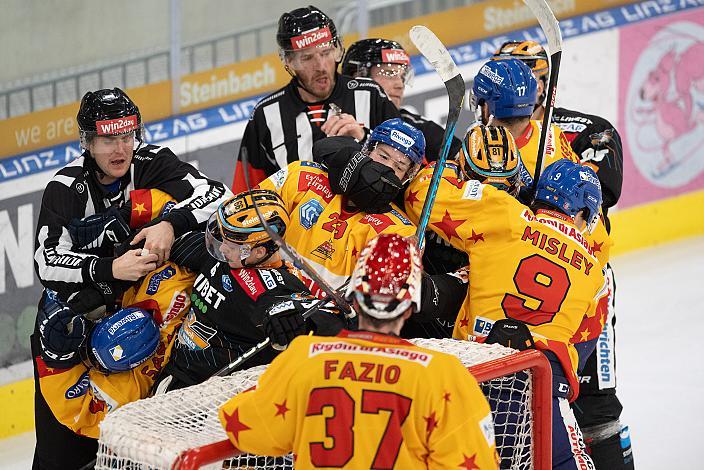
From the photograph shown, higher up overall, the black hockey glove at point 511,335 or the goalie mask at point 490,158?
the goalie mask at point 490,158

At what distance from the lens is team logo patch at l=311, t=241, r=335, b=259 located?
3252mm

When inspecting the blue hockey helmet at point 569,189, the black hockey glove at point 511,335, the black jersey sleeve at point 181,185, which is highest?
the blue hockey helmet at point 569,189

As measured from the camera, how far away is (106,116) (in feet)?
11.0

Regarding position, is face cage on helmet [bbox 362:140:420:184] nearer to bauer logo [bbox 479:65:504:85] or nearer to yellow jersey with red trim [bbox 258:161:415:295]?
yellow jersey with red trim [bbox 258:161:415:295]

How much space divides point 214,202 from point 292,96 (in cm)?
79

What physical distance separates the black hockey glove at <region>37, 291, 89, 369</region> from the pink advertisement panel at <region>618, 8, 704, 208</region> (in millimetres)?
4254

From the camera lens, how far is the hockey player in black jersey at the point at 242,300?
9.70 ft

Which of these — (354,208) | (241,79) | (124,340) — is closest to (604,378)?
(354,208)

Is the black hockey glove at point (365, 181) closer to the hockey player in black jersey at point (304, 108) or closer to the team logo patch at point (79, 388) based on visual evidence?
the hockey player in black jersey at point (304, 108)

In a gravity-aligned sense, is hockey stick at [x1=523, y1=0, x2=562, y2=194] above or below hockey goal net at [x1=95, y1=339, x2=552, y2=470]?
above

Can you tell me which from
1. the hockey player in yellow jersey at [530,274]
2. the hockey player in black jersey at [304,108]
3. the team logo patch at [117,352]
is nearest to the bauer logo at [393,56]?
the hockey player in black jersey at [304,108]

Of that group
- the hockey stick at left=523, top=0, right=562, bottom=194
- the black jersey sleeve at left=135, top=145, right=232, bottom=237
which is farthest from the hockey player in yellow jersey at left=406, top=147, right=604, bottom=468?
the black jersey sleeve at left=135, top=145, right=232, bottom=237

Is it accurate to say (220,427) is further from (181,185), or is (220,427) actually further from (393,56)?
(393,56)

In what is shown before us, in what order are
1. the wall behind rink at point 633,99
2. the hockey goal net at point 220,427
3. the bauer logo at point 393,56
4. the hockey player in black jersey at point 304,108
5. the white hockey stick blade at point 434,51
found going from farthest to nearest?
the wall behind rink at point 633,99 < the bauer logo at point 393,56 < the hockey player in black jersey at point 304,108 < the white hockey stick blade at point 434,51 < the hockey goal net at point 220,427
